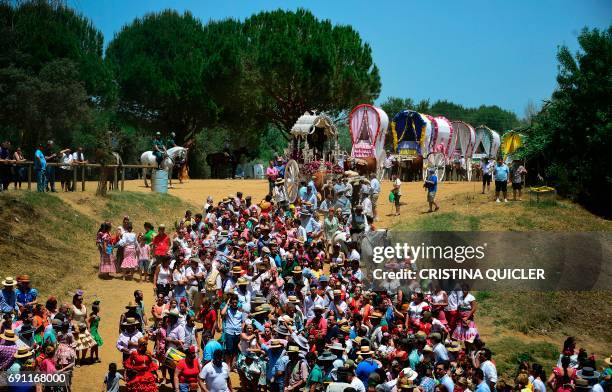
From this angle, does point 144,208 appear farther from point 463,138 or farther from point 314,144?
point 463,138

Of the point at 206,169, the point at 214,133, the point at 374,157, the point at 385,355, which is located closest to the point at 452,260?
the point at 385,355

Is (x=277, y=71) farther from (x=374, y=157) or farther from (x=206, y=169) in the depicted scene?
(x=374, y=157)

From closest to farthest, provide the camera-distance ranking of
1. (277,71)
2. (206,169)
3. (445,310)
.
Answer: (445,310)
(277,71)
(206,169)

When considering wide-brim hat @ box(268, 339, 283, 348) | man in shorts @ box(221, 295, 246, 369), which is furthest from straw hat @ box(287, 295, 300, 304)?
wide-brim hat @ box(268, 339, 283, 348)

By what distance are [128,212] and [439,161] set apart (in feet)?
63.8

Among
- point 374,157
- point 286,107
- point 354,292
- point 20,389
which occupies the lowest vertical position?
point 20,389

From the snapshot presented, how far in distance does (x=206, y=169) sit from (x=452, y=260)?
1626 inches

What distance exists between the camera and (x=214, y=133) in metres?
67.9

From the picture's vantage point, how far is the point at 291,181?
26.9m

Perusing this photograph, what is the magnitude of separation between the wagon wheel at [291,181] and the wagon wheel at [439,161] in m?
15.3

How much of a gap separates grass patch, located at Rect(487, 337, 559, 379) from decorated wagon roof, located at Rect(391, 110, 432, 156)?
23.0m

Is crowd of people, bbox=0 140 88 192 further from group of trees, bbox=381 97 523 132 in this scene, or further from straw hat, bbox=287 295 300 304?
group of trees, bbox=381 97 523 132

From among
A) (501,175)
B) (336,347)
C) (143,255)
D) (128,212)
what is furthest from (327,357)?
(128,212)

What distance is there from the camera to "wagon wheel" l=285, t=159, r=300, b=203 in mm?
26750
